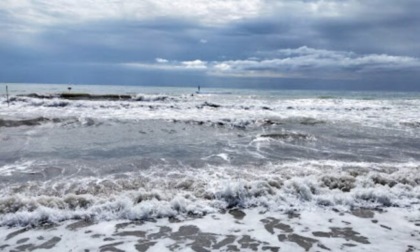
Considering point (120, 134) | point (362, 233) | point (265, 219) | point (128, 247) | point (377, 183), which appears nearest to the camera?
point (128, 247)

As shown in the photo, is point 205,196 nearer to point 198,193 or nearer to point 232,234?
point 198,193

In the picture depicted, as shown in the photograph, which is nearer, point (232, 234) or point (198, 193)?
point (232, 234)

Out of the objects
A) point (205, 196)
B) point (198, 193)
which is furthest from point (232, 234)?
point (198, 193)

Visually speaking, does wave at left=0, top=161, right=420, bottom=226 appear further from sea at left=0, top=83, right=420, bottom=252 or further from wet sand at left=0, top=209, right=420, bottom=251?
wet sand at left=0, top=209, right=420, bottom=251

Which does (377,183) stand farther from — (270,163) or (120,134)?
(120,134)

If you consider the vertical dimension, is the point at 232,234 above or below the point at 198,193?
below

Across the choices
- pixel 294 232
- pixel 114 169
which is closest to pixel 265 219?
pixel 294 232

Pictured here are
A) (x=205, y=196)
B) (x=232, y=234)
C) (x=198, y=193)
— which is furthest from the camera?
(x=198, y=193)

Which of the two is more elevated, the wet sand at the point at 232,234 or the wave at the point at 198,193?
the wave at the point at 198,193

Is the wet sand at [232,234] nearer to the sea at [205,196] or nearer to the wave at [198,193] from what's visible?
the sea at [205,196]

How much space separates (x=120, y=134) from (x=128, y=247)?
33.8ft

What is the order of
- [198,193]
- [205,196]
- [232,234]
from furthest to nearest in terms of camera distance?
[198,193] → [205,196] → [232,234]

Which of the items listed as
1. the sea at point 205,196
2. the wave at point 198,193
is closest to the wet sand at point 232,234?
the sea at point 205,196

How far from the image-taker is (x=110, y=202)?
6.45 m
